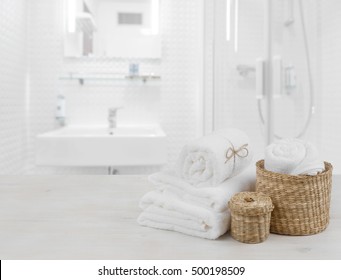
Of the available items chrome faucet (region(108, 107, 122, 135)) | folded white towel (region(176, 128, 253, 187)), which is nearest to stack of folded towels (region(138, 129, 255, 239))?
folded white towel (region(176, 128, 253, 187))

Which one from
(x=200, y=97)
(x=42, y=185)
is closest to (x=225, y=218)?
(x=42, y=185)

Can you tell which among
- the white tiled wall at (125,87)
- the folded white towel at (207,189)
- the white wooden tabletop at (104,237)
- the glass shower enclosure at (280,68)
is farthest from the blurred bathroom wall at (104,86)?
the folded white towel at (207,189)

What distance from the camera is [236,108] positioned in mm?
1912

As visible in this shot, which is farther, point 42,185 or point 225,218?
point 42,185

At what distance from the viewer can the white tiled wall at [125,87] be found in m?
2.56

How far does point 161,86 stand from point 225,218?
2062 mm

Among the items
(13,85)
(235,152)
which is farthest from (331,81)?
(13,85)

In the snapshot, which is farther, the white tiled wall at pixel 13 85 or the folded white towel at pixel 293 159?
the white tiled wall at pixel 13 85

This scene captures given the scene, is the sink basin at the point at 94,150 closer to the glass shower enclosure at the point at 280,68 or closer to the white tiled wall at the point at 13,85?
the white tiled wall at the point at 13,85

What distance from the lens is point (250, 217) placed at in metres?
0.61

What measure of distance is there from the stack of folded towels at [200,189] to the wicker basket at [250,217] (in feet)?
0.10

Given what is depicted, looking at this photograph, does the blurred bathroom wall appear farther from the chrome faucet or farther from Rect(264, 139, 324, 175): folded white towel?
Rect(264, 139, 324, 175): folded white towel

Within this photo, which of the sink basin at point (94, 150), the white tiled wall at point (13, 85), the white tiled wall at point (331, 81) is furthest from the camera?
the white tiled wall at point (13, 85)
